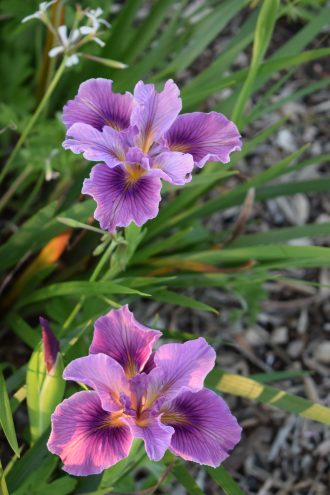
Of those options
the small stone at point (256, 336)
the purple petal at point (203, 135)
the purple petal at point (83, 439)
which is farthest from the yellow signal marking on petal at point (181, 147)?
the small stone at point (256, 336)

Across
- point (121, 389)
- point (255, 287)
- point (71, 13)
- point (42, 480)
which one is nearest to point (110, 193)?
point (121, 389)

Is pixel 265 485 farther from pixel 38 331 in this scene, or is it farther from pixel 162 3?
pixel 162 3

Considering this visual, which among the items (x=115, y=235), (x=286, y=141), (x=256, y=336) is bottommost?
(x=256, y=336)

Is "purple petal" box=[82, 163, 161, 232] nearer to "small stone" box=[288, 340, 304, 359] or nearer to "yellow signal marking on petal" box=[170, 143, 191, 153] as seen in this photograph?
"yellow signal marking on petal" box=[170, 143, 191, 153]

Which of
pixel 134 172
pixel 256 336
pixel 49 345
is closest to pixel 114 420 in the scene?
pixel 49 345

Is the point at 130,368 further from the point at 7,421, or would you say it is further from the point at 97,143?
the point at 97,143

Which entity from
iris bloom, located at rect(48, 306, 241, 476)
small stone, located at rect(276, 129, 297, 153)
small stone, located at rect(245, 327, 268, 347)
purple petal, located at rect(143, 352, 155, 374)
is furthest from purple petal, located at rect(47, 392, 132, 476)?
small stone, located at rect(276, 129, 297, 153)

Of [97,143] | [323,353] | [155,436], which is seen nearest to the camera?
[155,436]
